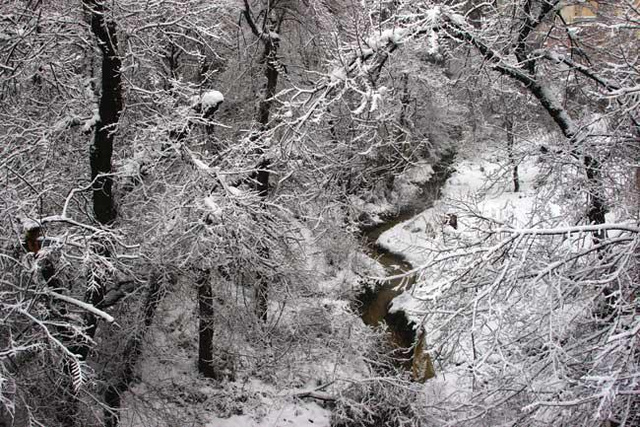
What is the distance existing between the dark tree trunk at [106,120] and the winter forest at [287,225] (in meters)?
0.04

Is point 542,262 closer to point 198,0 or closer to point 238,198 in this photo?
point 238,198

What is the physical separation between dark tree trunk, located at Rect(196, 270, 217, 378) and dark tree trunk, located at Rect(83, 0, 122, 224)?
5.60ft

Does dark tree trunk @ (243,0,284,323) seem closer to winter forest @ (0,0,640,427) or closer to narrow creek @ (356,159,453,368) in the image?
winter forest @ (0,0,640,427)

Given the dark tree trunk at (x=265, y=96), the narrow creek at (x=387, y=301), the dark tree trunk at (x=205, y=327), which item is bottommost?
the narrow creek at (x=387, y=301)

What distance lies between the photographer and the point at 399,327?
42.8 ft

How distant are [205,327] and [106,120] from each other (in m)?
3.61

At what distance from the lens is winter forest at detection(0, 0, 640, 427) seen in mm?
4820

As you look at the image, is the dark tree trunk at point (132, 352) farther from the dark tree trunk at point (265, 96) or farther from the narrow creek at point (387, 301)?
the narrow creek at point (387, 301)

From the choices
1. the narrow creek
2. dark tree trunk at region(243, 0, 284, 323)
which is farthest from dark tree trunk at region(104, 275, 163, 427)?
the narrow creek

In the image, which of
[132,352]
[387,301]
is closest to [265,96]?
[132,352]

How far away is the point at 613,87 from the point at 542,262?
188 cm

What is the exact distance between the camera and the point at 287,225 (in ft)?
27.6

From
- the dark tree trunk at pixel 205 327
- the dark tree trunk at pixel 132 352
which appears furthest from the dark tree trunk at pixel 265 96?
the dark tree trunk at pixel 132 352

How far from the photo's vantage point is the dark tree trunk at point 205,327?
839 cm
